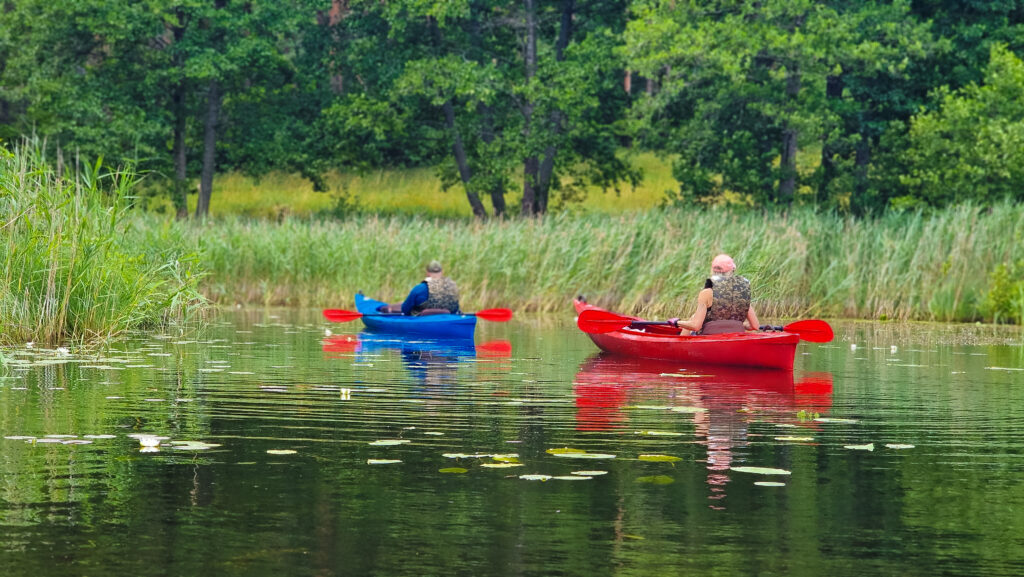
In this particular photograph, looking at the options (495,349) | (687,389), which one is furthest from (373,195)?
(687,389)

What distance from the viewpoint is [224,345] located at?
16.5 m

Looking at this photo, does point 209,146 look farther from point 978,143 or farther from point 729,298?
point 729,298

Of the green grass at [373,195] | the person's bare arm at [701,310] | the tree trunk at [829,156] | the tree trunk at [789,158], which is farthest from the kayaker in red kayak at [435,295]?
the green grass at [373,195]

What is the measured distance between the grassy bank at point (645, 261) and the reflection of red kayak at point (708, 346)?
6.67 m

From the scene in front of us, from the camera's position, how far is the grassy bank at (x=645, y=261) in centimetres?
2361

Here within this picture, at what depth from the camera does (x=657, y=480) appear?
738cm

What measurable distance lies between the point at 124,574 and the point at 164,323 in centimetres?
1416

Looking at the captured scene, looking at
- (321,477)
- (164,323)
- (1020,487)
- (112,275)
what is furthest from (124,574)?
(164,323)

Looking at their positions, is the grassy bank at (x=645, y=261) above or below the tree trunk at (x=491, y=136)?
below

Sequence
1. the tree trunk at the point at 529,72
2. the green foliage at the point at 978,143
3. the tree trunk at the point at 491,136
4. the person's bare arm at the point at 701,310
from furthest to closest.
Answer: the tree trunk at the point at 491,136 < the tree trunk at the point at 529,72 < the green foliage at the point at 978,143 < the person's bare arm at the point at 701,310

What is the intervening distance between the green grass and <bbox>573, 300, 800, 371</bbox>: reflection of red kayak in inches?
1208

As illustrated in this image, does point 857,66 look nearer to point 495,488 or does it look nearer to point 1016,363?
point 1016,363

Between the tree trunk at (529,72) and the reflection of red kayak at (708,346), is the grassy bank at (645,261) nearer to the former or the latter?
the reflection of red kayak at (708,346)

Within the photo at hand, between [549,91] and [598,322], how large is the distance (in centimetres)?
2404
